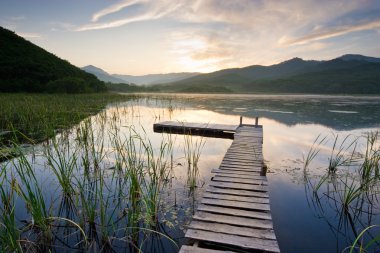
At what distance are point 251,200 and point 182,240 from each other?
5.81 feet

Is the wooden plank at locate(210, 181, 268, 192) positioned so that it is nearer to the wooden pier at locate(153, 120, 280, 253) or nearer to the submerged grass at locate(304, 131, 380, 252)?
the wooden pier at locate(153, 120, 280, 253)

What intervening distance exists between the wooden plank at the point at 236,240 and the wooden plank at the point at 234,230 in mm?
88

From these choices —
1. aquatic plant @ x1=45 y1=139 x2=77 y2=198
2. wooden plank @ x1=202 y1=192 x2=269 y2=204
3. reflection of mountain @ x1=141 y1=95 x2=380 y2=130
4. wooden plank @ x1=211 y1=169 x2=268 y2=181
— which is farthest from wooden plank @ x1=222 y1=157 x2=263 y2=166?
reflection of mountain @ x1=141 y1=95 x2=380 y2=130

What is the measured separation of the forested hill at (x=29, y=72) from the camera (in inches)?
1524

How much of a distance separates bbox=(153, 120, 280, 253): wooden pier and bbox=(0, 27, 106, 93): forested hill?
3883 centimetres

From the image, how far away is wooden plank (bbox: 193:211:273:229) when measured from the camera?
14.6 ft

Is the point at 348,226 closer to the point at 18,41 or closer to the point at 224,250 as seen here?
the point at 224,250

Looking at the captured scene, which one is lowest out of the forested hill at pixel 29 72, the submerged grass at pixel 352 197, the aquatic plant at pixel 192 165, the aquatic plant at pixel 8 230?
the submerged grass at pixel 352 197

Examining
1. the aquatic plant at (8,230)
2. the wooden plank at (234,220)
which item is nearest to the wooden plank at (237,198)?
the wooden plank at (234,220)

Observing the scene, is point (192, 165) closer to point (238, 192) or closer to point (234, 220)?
point (238, 192)

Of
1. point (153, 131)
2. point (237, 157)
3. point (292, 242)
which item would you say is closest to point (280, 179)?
point (237, 157)

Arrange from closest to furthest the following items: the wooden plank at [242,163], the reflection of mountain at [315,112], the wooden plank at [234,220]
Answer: the wooden plank at [234,220] < the wooden plank at [242,163] < the reflection of mountain at [315,112]

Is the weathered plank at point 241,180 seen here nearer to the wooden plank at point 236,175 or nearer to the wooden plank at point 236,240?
the wooden plank at point 236,175

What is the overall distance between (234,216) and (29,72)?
163 ft
